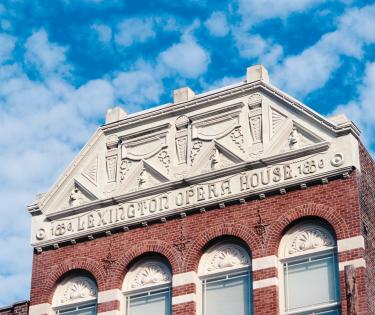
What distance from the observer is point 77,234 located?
112 feet

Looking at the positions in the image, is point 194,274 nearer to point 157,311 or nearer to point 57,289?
point 157,311

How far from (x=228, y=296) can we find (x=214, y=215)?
98.1 inches

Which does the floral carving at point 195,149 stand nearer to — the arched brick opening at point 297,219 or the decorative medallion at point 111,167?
the decorative medallion at point 111,167

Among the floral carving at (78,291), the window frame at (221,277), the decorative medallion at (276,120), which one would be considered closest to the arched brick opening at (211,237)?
the window frame at (221,277)

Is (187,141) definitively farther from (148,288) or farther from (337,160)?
(337,160)

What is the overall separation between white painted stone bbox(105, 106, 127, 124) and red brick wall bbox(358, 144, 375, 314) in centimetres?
836

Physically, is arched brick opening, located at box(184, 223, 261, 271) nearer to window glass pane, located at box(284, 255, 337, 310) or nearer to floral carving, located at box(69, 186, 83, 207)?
window glass pane, located at box(284, 255, 337, 310)

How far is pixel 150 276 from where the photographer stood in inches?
1289

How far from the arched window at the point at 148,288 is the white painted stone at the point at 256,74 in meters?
6.28

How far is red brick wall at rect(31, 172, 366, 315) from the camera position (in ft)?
99.6

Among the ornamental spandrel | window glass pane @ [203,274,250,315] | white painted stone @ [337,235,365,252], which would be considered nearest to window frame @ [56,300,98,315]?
the ornamental spandrel

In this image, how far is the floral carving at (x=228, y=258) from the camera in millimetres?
31547

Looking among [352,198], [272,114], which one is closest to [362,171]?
[352,198]

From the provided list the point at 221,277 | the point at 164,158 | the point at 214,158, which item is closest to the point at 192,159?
the point at 214,158
